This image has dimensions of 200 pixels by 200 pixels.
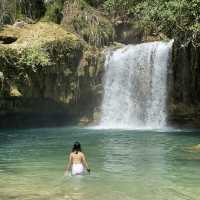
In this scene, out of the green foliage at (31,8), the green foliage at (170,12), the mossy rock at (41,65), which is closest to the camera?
the green foliage at (170,12)

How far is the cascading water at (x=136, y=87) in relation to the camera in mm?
36719

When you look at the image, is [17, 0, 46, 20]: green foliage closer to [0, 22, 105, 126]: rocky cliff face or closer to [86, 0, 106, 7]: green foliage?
[0, 22, 105, 126]: rocky cliff face

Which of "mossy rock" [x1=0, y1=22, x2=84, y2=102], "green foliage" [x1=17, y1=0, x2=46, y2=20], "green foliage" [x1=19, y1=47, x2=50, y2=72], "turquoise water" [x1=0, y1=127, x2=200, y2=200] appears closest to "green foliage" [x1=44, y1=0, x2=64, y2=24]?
"green foliage" [x1=17, y1=0, x2=46, y2=20]

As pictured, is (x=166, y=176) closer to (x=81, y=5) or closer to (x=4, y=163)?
(x=4, y=163)

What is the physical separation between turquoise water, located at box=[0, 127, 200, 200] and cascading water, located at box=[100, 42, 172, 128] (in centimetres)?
668

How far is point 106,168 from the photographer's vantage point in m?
18.4

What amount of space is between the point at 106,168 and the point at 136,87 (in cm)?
1976

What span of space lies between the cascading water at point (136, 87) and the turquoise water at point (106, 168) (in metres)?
6.68

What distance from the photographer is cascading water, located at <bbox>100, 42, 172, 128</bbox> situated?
120ft

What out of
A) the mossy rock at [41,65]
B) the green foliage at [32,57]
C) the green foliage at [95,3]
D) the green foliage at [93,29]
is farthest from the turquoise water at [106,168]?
the green foliage at [95,3]

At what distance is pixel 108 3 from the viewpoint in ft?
89.1

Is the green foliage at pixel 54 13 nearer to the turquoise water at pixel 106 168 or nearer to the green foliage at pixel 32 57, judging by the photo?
the green foliage at pixel 32 57

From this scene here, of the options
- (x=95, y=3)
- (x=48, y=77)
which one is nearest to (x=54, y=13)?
(x=95, y=3)

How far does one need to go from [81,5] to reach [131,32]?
523 centimetres
